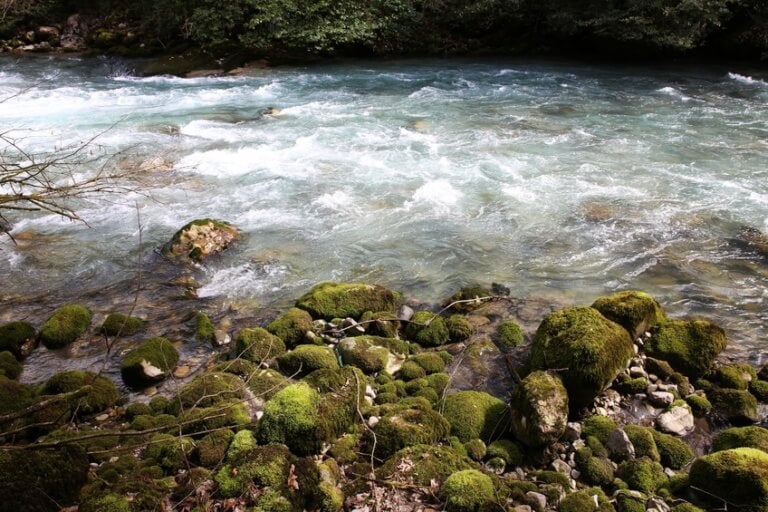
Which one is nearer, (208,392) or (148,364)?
(208,392)

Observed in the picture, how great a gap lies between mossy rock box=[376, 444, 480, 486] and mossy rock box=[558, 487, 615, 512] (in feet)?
2.34

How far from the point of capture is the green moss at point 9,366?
5785 millimetres

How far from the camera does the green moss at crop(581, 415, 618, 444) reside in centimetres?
476

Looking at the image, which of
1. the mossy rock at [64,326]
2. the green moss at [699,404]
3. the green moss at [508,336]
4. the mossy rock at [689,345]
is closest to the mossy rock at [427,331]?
the green moss at [508,336]

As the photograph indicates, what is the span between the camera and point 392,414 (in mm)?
4742

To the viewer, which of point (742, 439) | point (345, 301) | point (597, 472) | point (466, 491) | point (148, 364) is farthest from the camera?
point (345, 301)

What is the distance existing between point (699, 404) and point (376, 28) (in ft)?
66.6

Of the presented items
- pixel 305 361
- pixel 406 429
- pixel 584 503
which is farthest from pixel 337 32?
pixel 584 503

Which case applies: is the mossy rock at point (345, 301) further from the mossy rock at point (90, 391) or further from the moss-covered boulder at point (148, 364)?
the mossy rock at point (90, 391)

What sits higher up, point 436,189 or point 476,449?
point 436,189

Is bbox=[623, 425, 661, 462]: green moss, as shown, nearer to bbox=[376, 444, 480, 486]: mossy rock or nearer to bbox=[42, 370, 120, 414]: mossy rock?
bbox=[376, 444, 480, 486]: mossy rock

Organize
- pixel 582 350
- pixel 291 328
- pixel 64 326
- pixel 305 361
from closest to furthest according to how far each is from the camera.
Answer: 1. pixel 582 350
2. pixel 305 361
3. pixel 291 328
4. pixel 64 326

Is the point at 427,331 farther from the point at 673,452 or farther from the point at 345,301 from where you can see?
the point at 673,452

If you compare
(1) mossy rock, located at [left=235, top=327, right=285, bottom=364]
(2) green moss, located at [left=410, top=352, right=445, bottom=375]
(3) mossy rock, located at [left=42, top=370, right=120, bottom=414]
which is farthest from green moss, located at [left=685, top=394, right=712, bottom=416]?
(3) mossy rock, located at [left=42, top=370, right=120, bottom=414]
